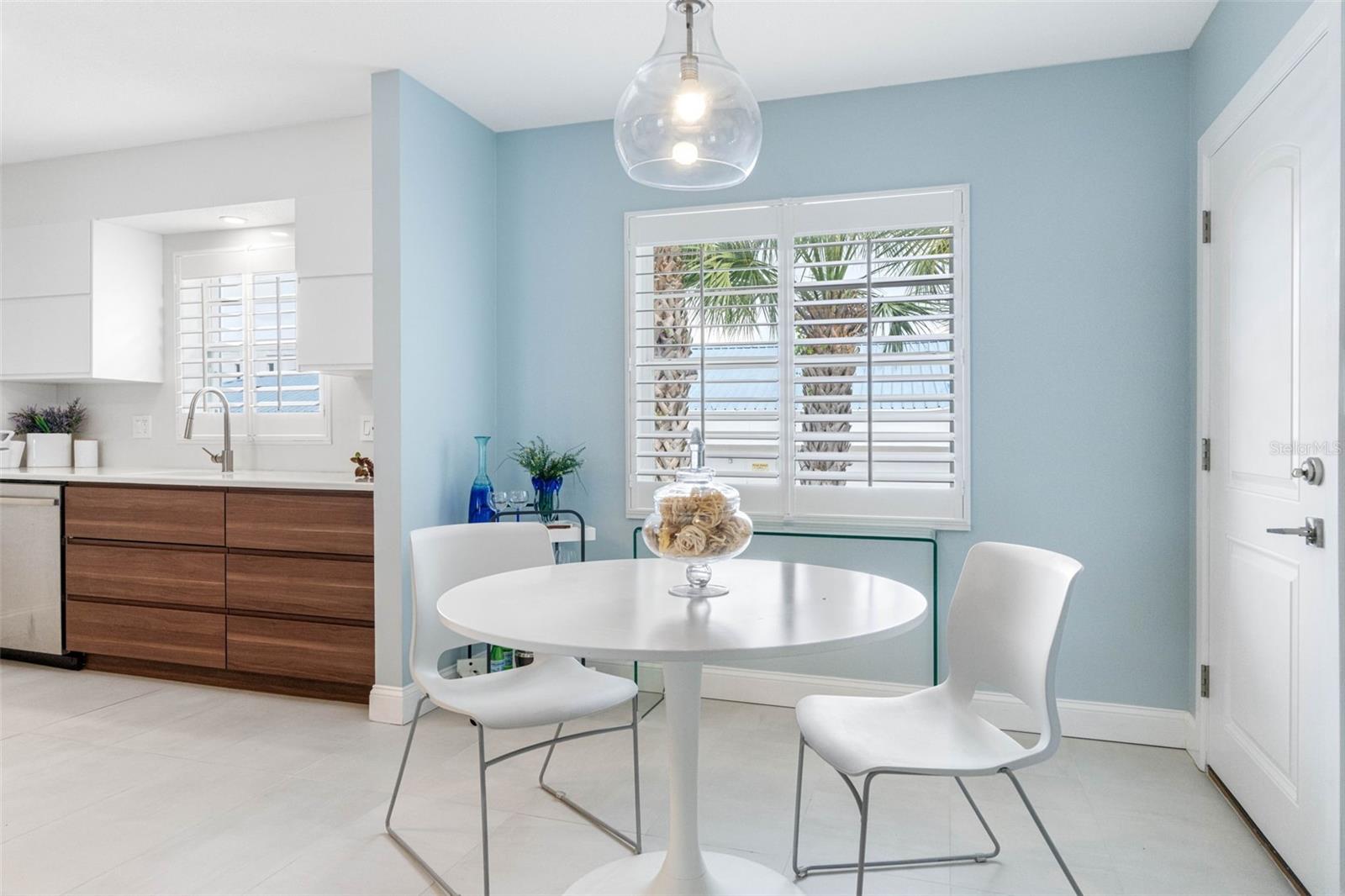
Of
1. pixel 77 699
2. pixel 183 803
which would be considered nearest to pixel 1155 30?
pixel 183 803

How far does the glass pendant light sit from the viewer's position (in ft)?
5.76

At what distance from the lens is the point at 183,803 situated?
2.50 meters

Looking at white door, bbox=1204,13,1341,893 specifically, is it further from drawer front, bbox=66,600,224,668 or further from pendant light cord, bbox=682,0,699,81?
drawer front, bbox=66,600,224,668

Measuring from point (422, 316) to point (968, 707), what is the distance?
7.95 feet

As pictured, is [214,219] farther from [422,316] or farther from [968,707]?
[968,707]

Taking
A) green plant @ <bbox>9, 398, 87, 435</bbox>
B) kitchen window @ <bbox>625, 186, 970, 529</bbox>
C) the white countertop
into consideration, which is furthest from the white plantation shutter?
green plant @ <bbox>9, 398, 87, 435</bbox>

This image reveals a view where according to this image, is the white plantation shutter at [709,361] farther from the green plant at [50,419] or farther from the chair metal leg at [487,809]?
the green plant at [50,419]

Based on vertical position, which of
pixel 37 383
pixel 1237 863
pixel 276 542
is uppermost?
pixel 37 383

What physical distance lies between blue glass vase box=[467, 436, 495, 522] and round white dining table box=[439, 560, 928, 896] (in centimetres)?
121

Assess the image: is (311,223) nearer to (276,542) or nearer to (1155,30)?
(276,542)

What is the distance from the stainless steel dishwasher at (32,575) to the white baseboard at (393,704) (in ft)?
5.62

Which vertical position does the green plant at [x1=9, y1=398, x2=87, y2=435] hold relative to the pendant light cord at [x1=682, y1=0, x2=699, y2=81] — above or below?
below

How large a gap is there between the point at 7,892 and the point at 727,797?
6.03 feet

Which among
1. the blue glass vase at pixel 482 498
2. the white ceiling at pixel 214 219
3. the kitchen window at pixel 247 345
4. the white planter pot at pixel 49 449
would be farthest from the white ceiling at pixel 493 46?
the white planter pot at pixel 49 449
